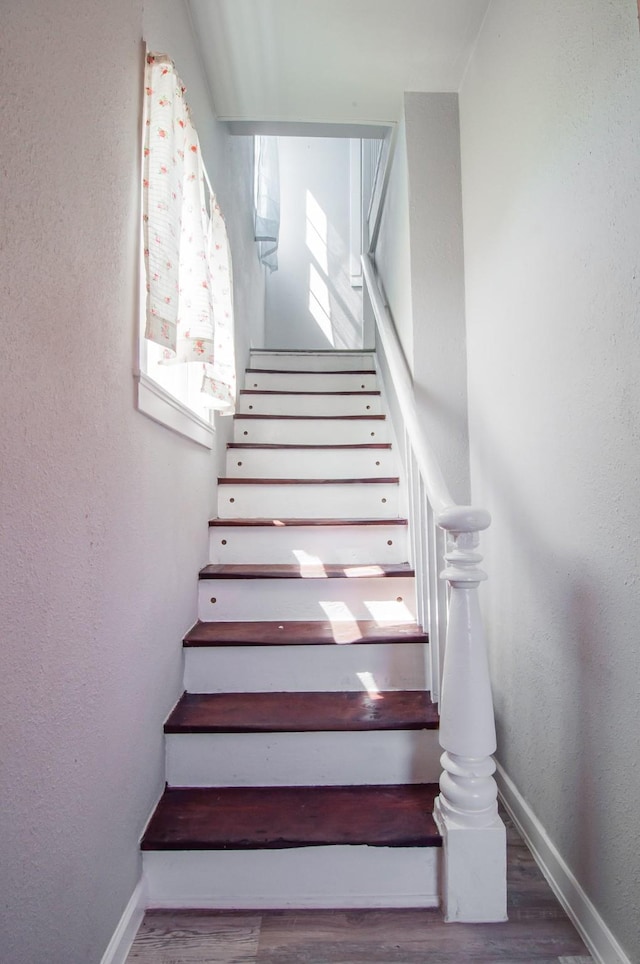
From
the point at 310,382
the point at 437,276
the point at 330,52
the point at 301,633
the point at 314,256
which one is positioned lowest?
the point at 301,633

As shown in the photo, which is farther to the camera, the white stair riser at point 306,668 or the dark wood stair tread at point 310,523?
the dark wood stair tread at point 310,523

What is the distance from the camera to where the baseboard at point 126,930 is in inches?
35.1

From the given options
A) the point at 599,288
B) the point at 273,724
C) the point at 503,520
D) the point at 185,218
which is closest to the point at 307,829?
the point at 273,724

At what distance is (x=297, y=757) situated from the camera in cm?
126

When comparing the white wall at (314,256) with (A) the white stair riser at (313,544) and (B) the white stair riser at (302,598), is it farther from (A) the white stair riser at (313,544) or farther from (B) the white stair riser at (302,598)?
(B) the white stair riser at (302,598)

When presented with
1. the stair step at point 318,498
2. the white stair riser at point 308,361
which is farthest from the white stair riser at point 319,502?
the white stair riser at point 308,361

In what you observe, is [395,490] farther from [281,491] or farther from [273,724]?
[273,724]

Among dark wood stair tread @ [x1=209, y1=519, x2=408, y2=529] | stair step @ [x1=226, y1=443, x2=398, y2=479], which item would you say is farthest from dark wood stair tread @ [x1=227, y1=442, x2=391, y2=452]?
dark wood stair tread @ [x1=209, y1=519, x2=408, y2=529]

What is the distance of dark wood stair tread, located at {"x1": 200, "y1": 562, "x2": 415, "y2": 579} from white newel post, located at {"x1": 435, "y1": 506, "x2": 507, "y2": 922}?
1.83ft

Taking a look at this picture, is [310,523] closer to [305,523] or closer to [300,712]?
[305,523]

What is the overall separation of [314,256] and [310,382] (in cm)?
227

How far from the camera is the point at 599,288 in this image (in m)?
0.94

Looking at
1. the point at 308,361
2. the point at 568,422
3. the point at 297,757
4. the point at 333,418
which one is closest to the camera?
the point at 568,422

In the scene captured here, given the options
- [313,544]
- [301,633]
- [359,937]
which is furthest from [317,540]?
[359,937]
